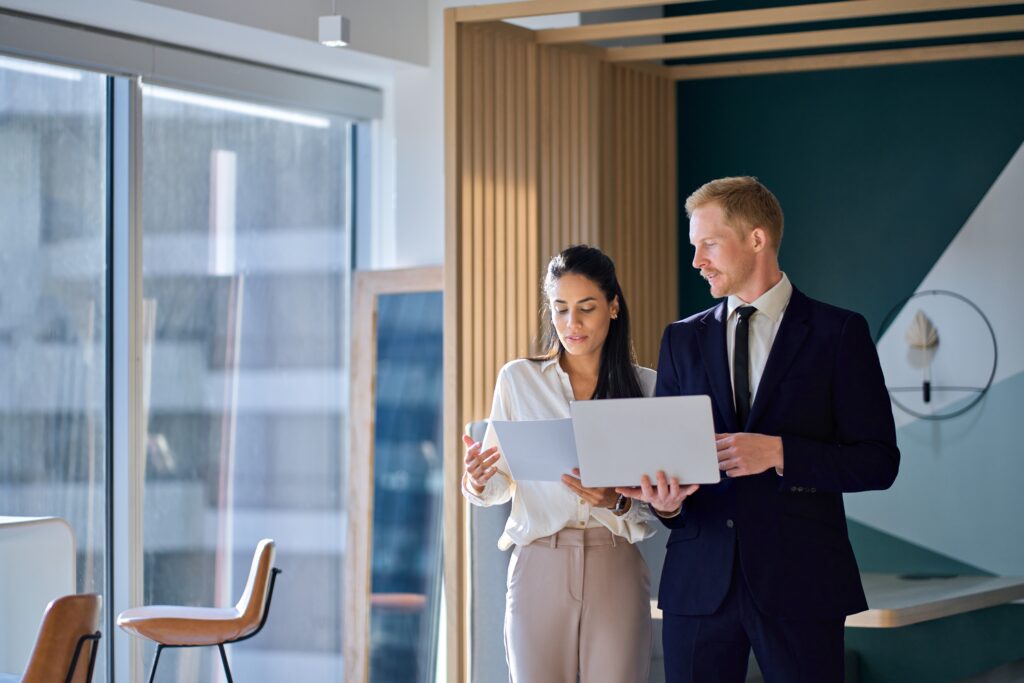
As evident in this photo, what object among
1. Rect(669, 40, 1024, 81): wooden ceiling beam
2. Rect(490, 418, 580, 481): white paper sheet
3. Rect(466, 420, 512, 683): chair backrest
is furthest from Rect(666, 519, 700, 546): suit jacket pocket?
Rect(669, 40, 1024, 81): wooden ceiling beam

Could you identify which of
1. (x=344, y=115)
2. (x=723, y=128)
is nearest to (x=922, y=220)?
(x=723, y=128)

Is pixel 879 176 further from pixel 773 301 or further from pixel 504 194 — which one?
pixel 773 301

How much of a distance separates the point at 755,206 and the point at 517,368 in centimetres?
77

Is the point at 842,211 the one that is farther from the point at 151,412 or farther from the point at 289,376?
the point at 151,412

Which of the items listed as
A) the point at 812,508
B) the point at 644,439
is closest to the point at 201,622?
the point at 644,439

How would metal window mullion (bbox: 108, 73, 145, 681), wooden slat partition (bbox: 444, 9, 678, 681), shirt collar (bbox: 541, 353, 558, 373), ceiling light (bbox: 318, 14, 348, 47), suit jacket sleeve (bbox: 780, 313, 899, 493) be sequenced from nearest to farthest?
1. suit jacket sleeve (bbox: 780, 313, 899, 493)
2. shirt collar (bbox: 541, 353, 558, 373)
3. wooden slat partition (bbox: 444, 9, 678, 681)
4. ceiling light (bbox: 318, 14, 348, 47)
5. metal window mullion (bbox: 108, 73, 145, 681)

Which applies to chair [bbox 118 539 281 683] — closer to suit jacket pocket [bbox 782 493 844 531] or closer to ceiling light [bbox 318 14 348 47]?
ceiling light [bbox 318 14 348 47]

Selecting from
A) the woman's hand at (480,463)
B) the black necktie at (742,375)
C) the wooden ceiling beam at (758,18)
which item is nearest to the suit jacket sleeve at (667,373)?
the black necktie at (742,375)

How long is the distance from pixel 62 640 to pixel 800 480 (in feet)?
6.57

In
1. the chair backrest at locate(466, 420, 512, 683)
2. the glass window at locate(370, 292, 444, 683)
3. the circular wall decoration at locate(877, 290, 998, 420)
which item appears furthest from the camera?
the glass window at locate(370, 292, 444, 683)

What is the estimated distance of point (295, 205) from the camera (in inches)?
259

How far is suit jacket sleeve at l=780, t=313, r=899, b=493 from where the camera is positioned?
2.73m

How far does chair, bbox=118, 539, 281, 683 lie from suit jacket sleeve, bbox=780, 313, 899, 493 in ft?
8.81

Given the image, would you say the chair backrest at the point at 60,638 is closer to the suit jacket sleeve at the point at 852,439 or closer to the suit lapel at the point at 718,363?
the suit lapel at the point at 718,363
